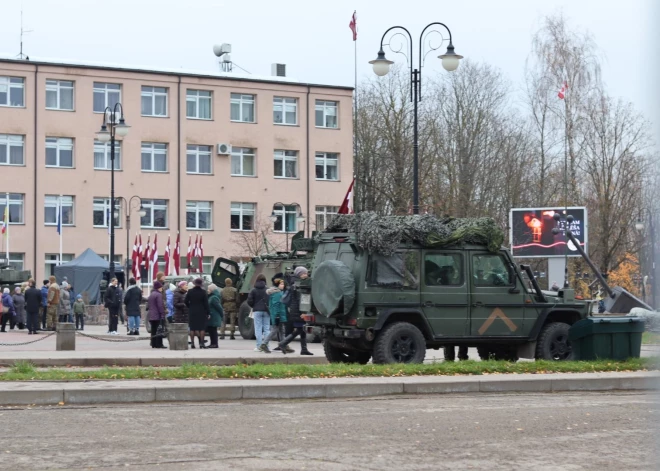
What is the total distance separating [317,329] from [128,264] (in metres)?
35.2

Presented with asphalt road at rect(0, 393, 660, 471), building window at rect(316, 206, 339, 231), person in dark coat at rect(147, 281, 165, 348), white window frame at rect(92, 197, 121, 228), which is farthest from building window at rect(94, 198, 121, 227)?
asphalt road at rect(0, 393, 660, 471)

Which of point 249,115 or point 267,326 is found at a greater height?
point 249,115

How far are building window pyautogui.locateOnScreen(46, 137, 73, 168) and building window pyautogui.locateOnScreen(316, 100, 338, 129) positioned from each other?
49.2 feet

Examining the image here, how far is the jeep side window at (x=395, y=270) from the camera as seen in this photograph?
56.7 feet

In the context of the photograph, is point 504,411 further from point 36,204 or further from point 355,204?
point 355,204

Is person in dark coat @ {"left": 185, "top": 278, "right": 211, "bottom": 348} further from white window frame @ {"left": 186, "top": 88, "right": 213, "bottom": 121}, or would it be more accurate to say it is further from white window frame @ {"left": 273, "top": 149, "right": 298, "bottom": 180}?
white window frame @ {"left": 273, "top": 149, "right": 298, "bottom": 180}

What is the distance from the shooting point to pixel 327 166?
6525 centimetres

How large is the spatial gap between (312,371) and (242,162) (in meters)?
48.1

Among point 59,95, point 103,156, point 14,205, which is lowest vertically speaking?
point 14,205

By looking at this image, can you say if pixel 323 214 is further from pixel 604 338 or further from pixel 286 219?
pixel 604 338

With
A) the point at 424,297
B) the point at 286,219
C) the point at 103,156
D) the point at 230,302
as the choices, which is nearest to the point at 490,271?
the point at 424,297

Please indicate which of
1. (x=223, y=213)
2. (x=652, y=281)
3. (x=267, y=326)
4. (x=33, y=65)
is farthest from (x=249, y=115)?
(x=652, y=281)

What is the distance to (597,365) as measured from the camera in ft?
56.1

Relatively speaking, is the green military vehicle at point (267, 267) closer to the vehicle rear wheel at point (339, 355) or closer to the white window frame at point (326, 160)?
the vehicle rear wheel at point (339, 355)
